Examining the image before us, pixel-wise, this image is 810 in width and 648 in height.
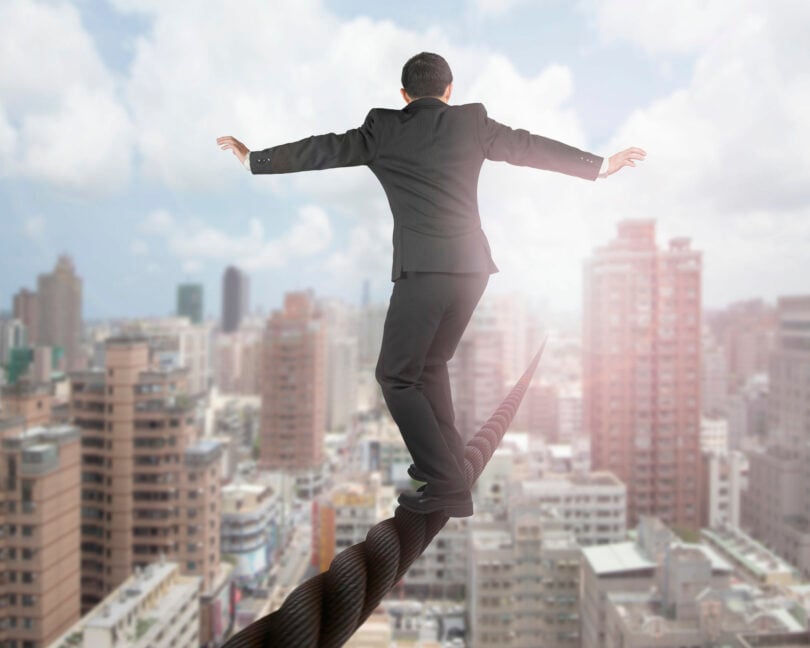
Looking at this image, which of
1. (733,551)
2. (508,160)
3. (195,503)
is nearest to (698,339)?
(733,551)

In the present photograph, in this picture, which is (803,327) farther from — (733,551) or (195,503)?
(195,503)

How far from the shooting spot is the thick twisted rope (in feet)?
1.31

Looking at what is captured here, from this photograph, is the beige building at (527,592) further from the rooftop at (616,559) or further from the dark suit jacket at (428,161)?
the dark suit jacket at (428,161)

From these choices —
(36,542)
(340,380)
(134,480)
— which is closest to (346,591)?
(36,542)

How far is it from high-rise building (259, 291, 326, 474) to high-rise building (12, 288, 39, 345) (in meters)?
4.89

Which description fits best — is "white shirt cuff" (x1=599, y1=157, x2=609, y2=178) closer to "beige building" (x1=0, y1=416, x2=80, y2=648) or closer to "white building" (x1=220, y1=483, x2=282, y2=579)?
"beige building" (x1=0, y1=416, x2=80, y2=648)

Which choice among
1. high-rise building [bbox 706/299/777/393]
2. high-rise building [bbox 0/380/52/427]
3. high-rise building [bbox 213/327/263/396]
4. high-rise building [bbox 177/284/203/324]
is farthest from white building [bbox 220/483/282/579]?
high-rise building [bbox 177/284/203/324]

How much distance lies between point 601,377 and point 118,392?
20.3ft

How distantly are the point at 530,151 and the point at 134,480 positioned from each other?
7.41 m

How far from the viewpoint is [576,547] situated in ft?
19.9

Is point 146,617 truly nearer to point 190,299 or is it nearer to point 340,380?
point 340,380

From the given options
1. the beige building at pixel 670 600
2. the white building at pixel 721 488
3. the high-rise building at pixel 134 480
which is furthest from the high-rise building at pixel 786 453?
the high-rise building at pixel 134 480

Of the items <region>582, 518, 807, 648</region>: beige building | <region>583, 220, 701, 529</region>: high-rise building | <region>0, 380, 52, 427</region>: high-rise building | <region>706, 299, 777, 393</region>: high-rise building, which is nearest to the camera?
<region>582, 518, 807, 648</region>: beige building

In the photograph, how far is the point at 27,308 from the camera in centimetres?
1474
